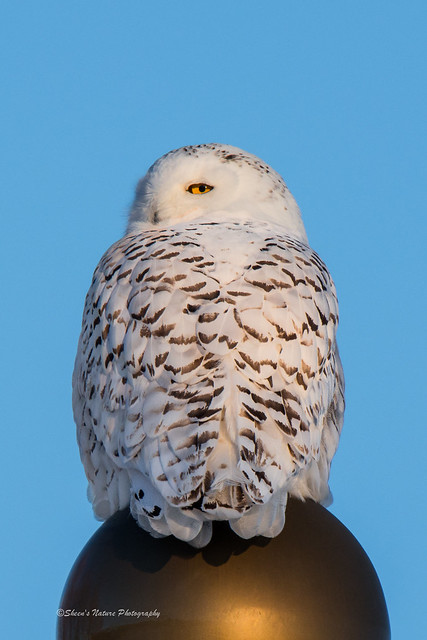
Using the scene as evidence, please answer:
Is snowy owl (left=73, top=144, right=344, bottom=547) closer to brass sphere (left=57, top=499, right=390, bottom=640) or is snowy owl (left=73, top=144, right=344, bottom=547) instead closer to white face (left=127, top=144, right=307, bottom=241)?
brass sphere (left=57, top=499, right=390, bottom=640)

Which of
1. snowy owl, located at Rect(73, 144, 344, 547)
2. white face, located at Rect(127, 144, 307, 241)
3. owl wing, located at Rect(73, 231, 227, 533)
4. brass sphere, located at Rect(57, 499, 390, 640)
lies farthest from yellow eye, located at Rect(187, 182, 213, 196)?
brass sphere, located at Rect(57, 499, 390, 640)

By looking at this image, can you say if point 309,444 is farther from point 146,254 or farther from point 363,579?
point 146,254

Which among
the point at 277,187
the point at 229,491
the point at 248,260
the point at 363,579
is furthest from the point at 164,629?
the point at 277,187

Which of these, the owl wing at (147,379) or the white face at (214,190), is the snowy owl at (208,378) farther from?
the white face at (214,190)

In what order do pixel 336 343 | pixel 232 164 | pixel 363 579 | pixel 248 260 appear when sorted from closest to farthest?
pixel 363 579
pixel 248 260
pixel 336 343
pixel 232 164

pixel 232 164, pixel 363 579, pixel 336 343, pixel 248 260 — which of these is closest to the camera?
pixel 363 579

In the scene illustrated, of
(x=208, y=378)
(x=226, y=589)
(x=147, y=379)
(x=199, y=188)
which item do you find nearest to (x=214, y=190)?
(x=199, y=188)

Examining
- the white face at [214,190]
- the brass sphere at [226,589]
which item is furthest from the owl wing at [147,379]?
the white face at [214,190]
